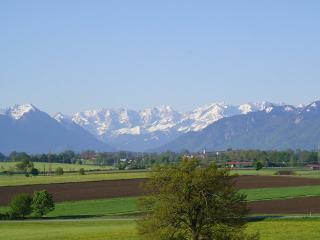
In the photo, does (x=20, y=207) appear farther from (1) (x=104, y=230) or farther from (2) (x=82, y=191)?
(2) (x=82, y=191)

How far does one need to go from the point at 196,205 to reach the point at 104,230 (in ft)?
93.1

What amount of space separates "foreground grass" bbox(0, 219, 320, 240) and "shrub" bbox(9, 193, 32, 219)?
903cm

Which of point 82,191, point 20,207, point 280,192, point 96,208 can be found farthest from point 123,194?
point 20,207

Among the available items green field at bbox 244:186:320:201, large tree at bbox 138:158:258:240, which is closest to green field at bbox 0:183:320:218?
green field at bbox 244:186:320:201

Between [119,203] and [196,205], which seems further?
[119,203]

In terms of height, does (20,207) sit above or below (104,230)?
above

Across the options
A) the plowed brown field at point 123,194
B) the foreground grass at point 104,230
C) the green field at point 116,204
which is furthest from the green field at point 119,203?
the foreground grass at point 104,230

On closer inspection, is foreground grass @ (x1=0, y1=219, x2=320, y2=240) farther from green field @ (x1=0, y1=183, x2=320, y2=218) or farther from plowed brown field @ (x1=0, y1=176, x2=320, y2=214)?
green field @ (x1=0, y1=183, x2=320, y2=218)

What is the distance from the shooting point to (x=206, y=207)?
1407 inches

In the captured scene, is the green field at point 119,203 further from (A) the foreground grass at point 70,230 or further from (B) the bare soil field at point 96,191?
(A) the foreground grass at point 70,230

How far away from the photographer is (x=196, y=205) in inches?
1416

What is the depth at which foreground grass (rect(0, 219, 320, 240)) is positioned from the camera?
5556 cm

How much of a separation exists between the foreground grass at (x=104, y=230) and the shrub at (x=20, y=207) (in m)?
9.03

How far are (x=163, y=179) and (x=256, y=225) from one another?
29.8m
